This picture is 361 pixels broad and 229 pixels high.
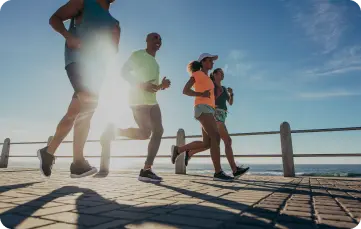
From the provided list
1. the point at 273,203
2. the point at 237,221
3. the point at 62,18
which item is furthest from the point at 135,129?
the point at 237,221

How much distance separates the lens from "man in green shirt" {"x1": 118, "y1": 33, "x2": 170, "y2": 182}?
3934 mm

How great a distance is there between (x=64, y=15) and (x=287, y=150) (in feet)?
17.4

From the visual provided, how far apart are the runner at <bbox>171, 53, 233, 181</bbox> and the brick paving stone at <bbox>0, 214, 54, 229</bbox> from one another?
316cm

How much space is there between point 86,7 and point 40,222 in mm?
2519

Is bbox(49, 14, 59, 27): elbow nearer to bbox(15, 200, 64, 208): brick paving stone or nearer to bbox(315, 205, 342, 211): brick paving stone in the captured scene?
bbox(15, 200, 64, 208): brick paving stone

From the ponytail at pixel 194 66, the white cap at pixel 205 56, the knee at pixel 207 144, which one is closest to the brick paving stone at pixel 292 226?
the knee at pixel 207 144

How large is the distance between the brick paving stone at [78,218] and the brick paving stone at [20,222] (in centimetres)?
8

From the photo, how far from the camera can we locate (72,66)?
295cm

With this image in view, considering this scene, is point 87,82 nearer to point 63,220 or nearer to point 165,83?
point 165,83

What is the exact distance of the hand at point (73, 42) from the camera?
2814 mm

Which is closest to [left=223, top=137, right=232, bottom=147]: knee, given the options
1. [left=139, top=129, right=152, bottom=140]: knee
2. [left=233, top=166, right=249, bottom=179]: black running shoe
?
[left=233, top=166, right=249, bottom=179]: black running shoe

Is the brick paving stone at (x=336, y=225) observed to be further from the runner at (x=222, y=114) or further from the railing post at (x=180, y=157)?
the railing post at (x=180, y=157)

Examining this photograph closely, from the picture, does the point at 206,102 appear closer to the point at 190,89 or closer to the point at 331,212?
the point at 190,89

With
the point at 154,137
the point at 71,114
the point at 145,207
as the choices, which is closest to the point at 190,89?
the point at 154,137
